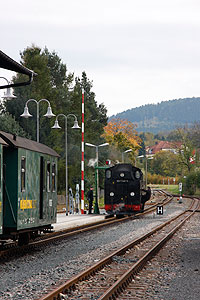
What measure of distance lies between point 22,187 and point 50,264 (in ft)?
6.92

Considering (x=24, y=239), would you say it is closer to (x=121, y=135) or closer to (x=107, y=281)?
(x=107, y=281)

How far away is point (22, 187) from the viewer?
14.2 metres

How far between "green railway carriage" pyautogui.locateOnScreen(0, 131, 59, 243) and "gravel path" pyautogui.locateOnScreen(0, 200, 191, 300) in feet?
2.82

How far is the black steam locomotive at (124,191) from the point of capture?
3312 centimetres

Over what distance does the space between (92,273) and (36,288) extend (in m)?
1.87

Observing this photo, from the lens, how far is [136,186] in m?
33.1

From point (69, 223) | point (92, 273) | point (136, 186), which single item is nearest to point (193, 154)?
point (136, 186)

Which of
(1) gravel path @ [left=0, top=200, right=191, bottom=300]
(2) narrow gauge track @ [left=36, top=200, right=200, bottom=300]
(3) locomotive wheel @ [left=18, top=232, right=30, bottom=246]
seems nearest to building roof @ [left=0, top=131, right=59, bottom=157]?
(3) locomotive wheel @ [left=18, top=232, right=30, bottom=246]

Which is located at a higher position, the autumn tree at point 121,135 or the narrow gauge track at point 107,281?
the autumn tree at point 121,135

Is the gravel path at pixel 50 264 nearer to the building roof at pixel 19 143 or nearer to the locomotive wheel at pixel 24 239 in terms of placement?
the locomotive wheel at pixel 24 239

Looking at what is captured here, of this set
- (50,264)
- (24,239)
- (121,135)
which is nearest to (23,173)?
(50,264)

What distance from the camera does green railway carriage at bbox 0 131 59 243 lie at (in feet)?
45.1

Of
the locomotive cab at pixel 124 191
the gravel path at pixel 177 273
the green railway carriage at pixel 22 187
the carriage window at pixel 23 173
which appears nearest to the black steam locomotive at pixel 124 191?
the locomotive cab at pixel 124 191

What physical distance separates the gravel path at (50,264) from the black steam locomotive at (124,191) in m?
11.8
